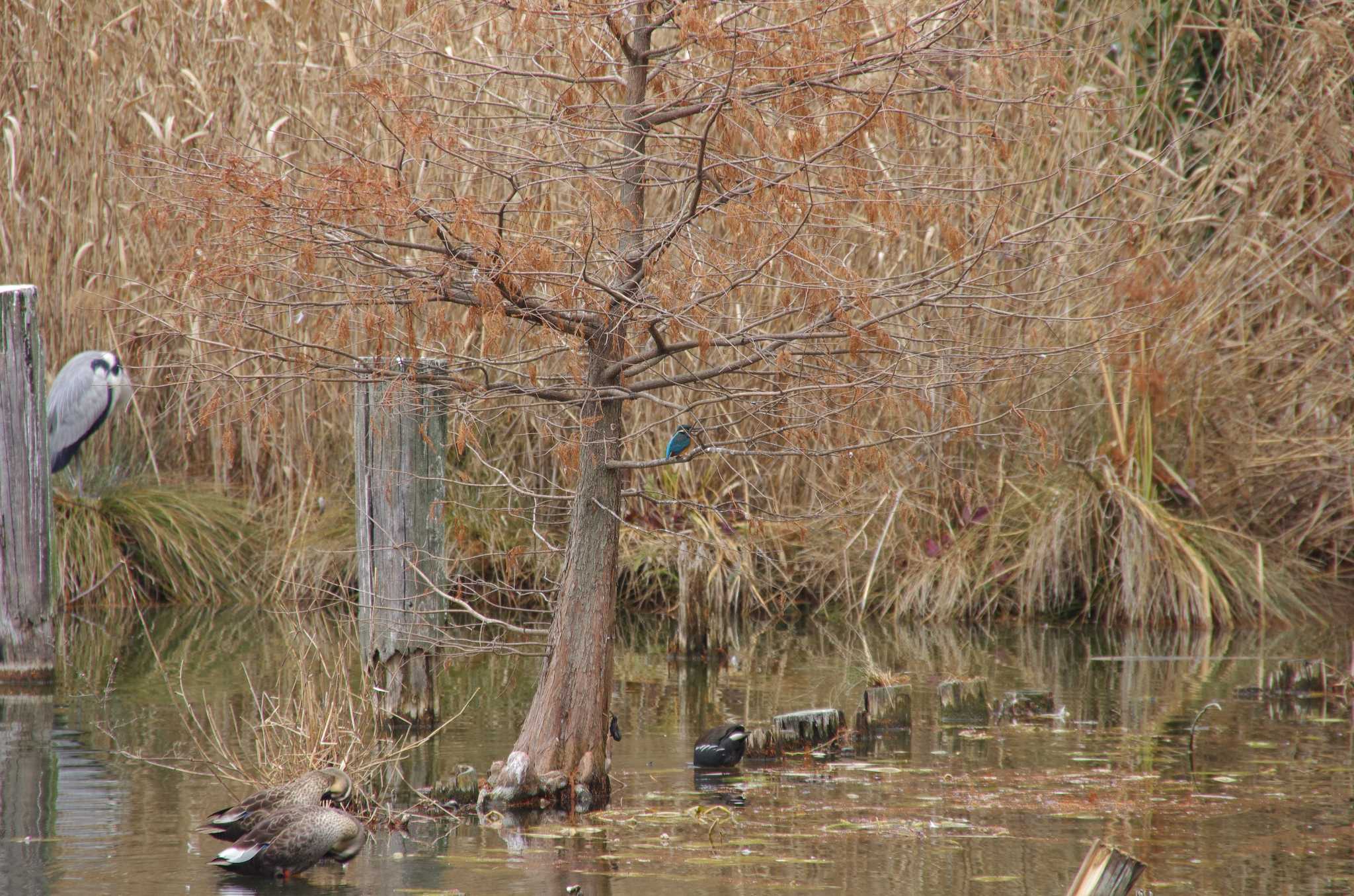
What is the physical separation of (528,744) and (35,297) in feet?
13.4

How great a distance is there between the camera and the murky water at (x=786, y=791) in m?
4.65

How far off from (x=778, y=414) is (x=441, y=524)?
1.79 meters

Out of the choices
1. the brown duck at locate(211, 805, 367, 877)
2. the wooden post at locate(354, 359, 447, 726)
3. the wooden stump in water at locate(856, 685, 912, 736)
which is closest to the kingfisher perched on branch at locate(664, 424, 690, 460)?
the wooden post at locate(354, 359, 447, 726)

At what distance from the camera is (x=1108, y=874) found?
3719 mm

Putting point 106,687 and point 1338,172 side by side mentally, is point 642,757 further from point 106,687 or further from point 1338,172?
point 1338,172

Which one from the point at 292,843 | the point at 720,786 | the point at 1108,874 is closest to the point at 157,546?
the point at 720,786

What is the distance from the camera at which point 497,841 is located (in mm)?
5082

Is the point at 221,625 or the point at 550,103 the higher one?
the point at 550,103

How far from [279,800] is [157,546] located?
6493mm

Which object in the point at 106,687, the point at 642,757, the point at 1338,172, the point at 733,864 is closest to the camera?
the point at 733,864

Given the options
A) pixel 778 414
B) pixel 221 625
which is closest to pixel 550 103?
pixel 778 414

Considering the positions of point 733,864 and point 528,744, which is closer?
point 733,864

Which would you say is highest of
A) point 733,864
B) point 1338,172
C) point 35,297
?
point 1338,172

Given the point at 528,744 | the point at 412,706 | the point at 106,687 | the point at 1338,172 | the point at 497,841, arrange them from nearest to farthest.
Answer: the point at 497,841 → the point at 528,744 → the point at 412,706 → the point at 106,687 → the point at 1338,172
